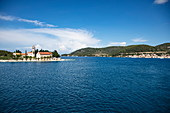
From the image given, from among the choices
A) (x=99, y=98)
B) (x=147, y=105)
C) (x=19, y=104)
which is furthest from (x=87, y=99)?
(x=19, y=104)

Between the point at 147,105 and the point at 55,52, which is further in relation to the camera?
the point at 55,52

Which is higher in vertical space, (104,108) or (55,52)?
(55,52)

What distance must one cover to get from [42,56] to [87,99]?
17113cm

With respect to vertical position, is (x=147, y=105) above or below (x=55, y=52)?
below

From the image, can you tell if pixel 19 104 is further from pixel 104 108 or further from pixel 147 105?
pixel 147 105

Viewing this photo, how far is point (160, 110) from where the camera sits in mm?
19094

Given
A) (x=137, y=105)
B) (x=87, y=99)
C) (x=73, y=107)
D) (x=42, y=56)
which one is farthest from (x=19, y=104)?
(x=42, y=56)

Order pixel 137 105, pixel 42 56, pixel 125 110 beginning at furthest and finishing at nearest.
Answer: pixel 42 56 → pixel 137 105 → pixel 125 110

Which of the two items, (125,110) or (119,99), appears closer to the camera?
(125,110)

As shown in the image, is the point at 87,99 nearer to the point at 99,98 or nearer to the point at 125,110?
the point at 99,98

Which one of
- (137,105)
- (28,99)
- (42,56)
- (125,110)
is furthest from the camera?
(42,56)

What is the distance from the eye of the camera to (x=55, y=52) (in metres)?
189

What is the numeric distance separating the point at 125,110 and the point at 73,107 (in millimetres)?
9147

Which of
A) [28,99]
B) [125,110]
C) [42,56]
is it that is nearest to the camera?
[125,110]
